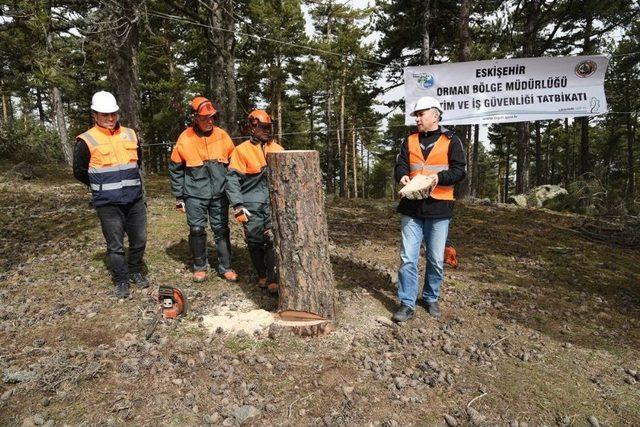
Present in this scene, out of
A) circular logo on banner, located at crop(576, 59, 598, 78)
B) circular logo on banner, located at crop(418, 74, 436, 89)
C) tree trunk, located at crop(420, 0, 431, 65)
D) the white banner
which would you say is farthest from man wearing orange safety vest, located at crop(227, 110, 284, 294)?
tree trunk, located at crop(420, 0, 431, 65)

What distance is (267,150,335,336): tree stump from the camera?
3.73 m

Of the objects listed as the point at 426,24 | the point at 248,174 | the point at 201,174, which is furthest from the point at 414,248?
the point at 426,24

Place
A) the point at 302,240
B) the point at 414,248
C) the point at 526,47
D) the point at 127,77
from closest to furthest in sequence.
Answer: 1. the point at 302,240
2. the point at 414,248
3. the point at 127,77
4. the point at 526,47

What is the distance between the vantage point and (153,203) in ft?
30.6

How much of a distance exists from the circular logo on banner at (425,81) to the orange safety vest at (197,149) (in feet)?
18.1

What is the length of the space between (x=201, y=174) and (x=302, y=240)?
1.77 metres

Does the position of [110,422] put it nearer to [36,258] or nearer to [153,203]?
[36,258]

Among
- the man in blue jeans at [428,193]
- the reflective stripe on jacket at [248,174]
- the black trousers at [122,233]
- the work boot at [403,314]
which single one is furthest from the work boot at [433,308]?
the black trousers at [122,233]

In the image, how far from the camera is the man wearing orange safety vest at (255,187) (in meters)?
4.42

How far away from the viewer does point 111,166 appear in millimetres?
4340

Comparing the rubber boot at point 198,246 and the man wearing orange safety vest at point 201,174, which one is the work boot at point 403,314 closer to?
the man wearing orange safety vest at point 201,174

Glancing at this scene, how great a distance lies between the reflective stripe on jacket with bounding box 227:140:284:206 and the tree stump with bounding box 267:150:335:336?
0.75 metres

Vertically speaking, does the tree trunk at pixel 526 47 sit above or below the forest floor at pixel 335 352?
above

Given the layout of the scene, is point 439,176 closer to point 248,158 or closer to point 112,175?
point 248,158
